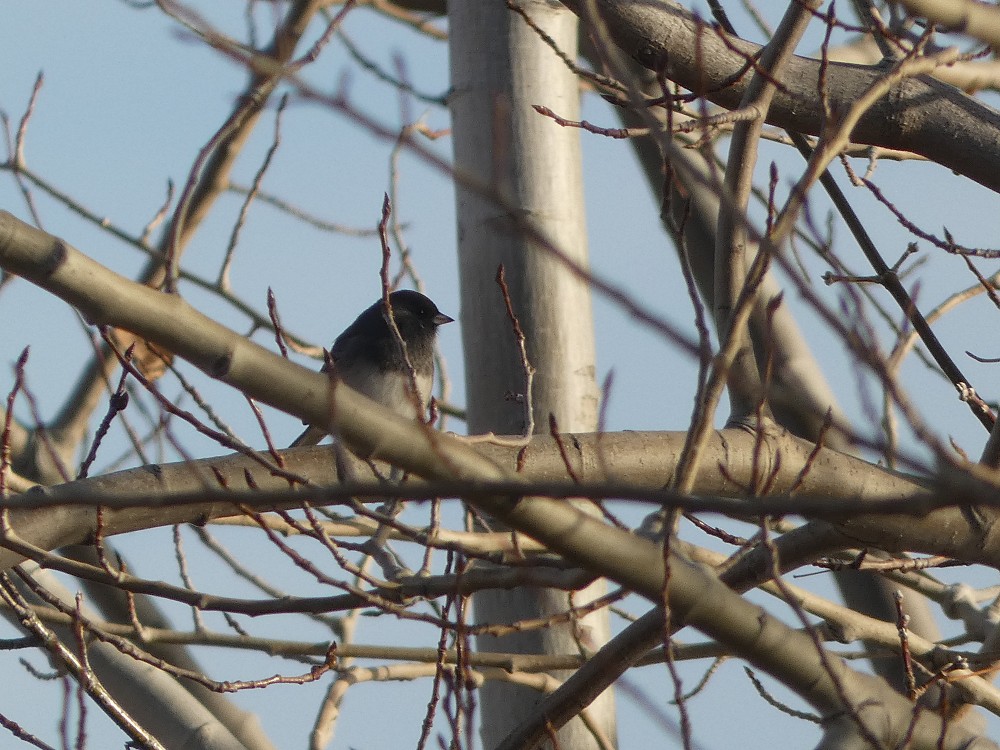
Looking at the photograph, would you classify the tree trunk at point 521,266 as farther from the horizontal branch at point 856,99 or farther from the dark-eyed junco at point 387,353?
the dark-eyed junco at point 387,353

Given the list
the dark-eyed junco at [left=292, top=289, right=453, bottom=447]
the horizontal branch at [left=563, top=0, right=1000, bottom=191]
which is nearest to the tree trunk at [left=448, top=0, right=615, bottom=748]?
the horizontal branch at [left=563, top=0, right=1000, bottom=191]

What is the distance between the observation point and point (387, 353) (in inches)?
205

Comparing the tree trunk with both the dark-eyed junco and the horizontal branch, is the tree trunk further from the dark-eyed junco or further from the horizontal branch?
the dark-eyed junco

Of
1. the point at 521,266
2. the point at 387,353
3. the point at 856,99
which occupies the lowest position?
the point at 856,99

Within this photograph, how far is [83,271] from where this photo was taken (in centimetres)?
146

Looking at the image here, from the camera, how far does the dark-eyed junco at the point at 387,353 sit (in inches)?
201

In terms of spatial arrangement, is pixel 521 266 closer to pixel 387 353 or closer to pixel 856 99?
pixel 856 99

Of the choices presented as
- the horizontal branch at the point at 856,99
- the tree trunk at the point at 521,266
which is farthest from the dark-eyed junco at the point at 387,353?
the horizontal branch at the point at 856,99

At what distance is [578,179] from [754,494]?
1914 mm

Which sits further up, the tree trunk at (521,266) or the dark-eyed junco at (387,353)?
the dark-eyed junco at (387,353)

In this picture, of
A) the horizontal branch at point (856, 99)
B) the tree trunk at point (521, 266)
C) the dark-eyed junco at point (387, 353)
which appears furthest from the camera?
the dark-eyed junco at point (387, 353)

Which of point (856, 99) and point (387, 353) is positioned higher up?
point (387, 353)

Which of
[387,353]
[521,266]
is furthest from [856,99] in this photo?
[387,353]

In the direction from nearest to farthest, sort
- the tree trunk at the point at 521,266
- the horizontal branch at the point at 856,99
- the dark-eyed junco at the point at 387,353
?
the horizontal branch at the point at 856,99 → the tree trunk at the point at 521,266 → the dark-eyed junco at the point at 387,353
